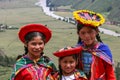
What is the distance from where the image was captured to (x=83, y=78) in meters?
2.98

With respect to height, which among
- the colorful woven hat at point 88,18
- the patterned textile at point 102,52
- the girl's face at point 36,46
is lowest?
the patterned textile at point 102,52

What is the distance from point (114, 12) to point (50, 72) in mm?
52316

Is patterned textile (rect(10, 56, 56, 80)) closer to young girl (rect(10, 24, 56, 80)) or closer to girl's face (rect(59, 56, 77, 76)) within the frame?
young girl (rect(10, 24, 56, 80))

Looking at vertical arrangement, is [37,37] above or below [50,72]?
above

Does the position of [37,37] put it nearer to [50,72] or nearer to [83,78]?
[50,72]

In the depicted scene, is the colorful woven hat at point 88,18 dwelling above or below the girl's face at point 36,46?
above

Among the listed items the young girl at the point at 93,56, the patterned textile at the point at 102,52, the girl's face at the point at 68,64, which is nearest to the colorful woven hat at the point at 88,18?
the young girl at the point at 93,56

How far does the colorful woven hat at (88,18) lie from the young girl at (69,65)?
0.24 m

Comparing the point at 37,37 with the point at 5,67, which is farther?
the point at 5,67

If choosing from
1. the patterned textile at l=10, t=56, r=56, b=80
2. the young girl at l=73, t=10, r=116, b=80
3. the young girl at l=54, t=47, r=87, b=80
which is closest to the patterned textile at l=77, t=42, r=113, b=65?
the young girl at l=73, t=10, r=116, b=80

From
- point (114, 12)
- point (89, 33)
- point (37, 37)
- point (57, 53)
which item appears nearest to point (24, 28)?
point (37, 37)

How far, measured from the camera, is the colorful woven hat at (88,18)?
9.77 ft

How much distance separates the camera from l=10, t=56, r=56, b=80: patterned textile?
9.61ft

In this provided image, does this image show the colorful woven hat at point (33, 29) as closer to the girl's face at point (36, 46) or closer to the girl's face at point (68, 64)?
the girl's face at point (36, 46)
